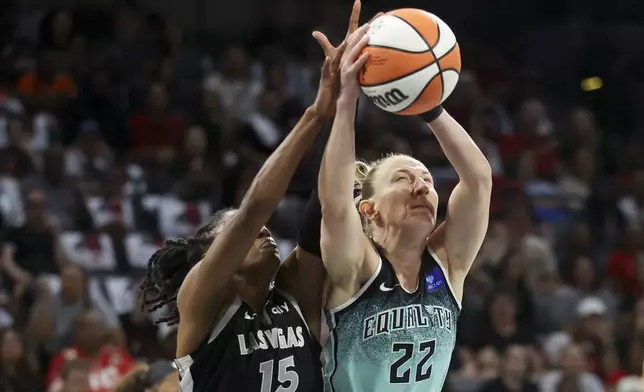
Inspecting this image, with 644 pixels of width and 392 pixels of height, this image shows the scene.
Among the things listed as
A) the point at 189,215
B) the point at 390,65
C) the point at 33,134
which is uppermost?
the point at 33,134

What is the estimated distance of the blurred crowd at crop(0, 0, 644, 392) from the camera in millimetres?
7797

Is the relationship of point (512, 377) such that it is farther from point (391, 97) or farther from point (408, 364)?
point (391, 97)

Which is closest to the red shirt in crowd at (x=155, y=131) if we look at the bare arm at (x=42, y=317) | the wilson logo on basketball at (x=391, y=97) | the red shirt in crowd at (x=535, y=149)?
the bare arm at (x=42, y=317)

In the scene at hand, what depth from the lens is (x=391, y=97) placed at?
3574 millimetres

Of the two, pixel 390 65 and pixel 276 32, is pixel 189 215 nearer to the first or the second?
pixel 276 32

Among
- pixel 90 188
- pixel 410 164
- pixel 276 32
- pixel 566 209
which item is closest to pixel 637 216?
pixel 566 209

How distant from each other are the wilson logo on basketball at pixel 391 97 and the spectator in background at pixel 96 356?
3863 mm

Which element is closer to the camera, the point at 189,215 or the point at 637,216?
the point at 189,215

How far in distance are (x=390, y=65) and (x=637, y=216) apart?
25.1 feet

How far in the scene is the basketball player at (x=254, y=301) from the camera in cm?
348

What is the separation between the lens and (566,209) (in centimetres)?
1073

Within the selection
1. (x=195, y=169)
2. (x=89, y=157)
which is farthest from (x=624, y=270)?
(x=89, y=157)

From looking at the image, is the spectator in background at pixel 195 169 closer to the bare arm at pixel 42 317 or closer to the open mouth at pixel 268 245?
the bare arm at pixel 42 317

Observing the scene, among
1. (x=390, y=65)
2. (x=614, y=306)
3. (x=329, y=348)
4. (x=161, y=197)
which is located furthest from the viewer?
(x=614, y=306)
